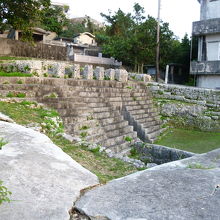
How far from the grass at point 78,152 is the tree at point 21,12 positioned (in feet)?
22.8

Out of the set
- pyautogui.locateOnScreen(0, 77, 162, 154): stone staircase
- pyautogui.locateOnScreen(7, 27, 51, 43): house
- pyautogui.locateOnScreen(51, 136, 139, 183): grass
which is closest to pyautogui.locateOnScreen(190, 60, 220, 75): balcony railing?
pyautogui.locateOnScreen(0, 77, 162, 154): stone staircase

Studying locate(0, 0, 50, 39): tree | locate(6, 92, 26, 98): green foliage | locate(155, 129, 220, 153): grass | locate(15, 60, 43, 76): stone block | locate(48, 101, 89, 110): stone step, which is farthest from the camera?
locate(0, 0, 50, 39): tree

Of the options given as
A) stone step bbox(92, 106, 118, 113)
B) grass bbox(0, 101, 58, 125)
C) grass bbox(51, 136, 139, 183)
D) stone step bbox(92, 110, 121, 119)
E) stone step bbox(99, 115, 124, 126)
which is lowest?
grass bbox(51, 136, 139, 183)

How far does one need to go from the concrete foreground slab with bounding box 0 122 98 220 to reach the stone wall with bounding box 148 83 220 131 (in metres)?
10.1

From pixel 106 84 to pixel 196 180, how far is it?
876 cm

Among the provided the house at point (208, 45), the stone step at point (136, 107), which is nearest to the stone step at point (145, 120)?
the stone step at point (136, 107)

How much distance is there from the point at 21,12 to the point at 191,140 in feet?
31.3

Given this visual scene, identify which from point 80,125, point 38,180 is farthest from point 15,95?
point 38,180

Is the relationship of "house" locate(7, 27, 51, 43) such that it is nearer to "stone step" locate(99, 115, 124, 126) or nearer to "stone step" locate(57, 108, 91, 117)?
"stone step" locate(99, 115, 124, 126)

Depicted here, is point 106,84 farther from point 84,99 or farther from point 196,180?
point 196,180

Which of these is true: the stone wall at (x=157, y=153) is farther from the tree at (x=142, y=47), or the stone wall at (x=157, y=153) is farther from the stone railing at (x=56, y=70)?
the tree at (x=142, y=47)

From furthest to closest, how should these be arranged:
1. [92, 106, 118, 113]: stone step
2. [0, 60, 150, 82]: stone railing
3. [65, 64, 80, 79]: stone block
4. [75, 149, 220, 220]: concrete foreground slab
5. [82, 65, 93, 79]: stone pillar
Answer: [82, 65, 93, 79]: stone pillar
[65, 64, 80, 79]: stone block
[0, 60, 150, 82]: stone railing
[92, 106, 118, 113]: stone step
[75, 149, 220, 220]: concrete foreground slab

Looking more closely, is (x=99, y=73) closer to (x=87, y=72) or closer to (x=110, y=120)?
(x=87, y=72)

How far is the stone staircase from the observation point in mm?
7656
